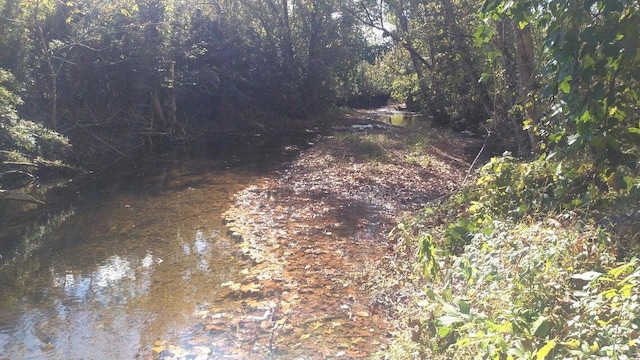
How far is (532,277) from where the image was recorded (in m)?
3.44

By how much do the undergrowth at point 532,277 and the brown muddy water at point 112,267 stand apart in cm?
297

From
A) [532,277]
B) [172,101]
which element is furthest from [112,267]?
[172,101]

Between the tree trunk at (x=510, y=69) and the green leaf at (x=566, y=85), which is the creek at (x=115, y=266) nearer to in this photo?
the green leaf at (x=566, y=85)

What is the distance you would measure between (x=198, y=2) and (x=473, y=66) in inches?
737

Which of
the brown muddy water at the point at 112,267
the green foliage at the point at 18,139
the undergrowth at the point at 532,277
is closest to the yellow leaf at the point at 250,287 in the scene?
the brown muddy water at the point at 112,267

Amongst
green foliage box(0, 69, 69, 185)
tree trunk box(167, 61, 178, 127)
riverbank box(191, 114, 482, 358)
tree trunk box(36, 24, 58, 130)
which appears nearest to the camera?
Answer: riverbank box(191, 114, 482, 358)

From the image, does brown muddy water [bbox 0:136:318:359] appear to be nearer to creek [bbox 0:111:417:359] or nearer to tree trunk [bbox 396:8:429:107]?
creek [bbox 0:111:417:359]

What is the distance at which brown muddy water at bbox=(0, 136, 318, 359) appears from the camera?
5.59m

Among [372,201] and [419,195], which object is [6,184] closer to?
[372,201]

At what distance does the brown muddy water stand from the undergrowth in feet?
9.75

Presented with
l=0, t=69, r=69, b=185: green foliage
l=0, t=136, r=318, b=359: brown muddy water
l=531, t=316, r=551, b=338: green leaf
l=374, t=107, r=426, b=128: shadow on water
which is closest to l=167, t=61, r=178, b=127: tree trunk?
l=0, t=69, r=69, b=185: green foliage

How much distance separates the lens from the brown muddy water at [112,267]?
5.59 metres

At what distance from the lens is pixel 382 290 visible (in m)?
6.17

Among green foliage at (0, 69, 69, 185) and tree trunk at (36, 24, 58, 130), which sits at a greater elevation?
tree trunk at (36, 24, 58, 130)
